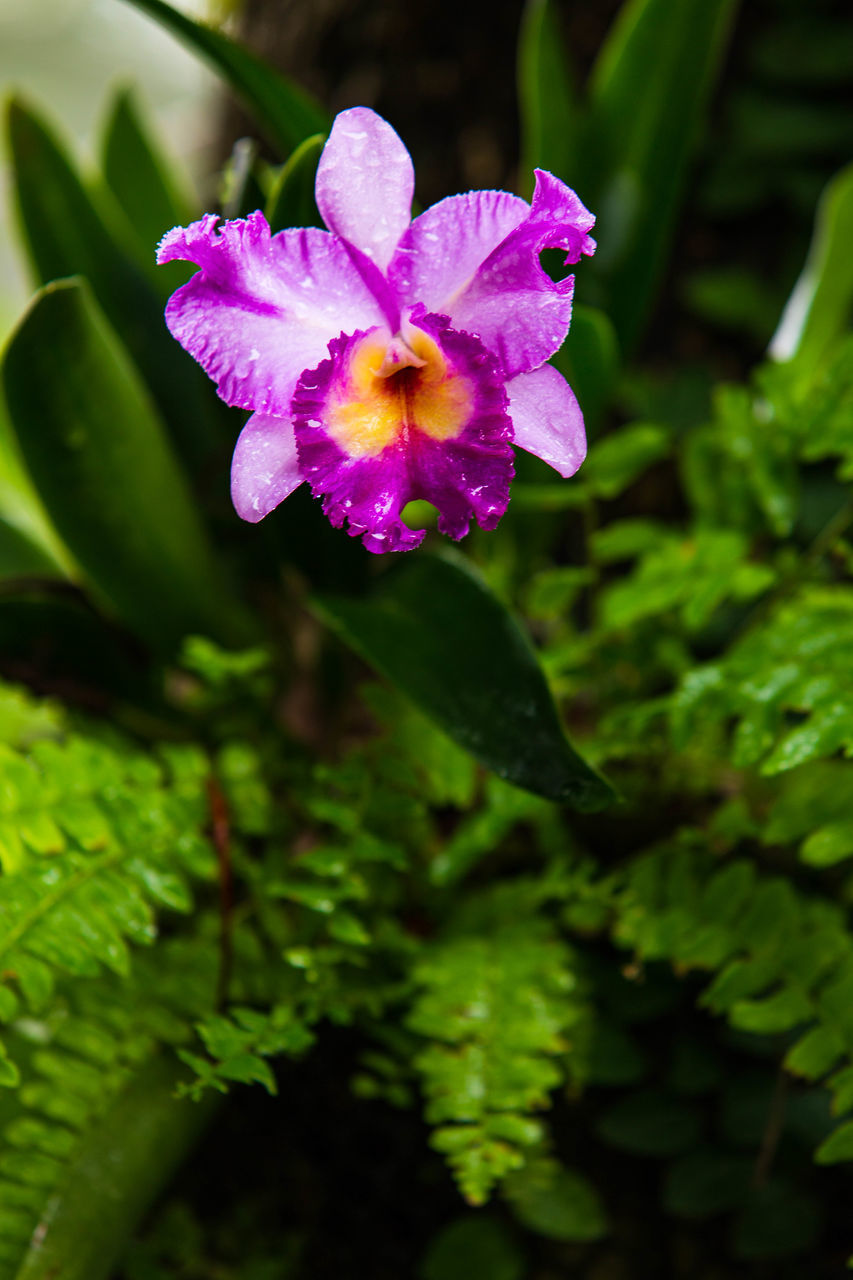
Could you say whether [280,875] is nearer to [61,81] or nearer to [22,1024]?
[22,1024]

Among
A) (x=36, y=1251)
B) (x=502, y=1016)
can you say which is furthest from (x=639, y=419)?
(x=36, y=1251)

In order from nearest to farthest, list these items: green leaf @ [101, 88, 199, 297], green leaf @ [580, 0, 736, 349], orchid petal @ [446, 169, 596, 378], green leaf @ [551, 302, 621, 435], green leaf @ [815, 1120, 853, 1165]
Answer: orchid petal @ [446, 169, 596, 378] → green leaf @ [815, 1120, 853, 1165] → green leaf @ [551, 302, 621, 435] → green leaf @ [580, 0, 736, 349] → green leaf @ [101, 88, 199, 297]

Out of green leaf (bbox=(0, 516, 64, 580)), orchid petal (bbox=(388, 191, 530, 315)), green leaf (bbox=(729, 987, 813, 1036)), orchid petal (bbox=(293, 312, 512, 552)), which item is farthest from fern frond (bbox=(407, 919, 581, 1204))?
green leaf (bbox=(0, 516, 64, 580))

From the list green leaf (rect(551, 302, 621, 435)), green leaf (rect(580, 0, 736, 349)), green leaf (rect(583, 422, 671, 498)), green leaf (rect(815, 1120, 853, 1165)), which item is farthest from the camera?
green leaf (rect(580, 0, 736, 349))

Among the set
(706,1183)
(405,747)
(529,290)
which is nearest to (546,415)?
(529,290)

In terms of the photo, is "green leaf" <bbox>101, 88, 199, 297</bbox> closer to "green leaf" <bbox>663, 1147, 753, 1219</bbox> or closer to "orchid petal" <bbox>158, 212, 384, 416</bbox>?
"orchid petal" <bbox>158, 212, 384, 416</bbox>

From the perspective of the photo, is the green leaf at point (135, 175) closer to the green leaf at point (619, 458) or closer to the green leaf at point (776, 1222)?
the green leaf at point (619, 458)

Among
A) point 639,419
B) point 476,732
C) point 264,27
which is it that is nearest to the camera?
point 476,732
